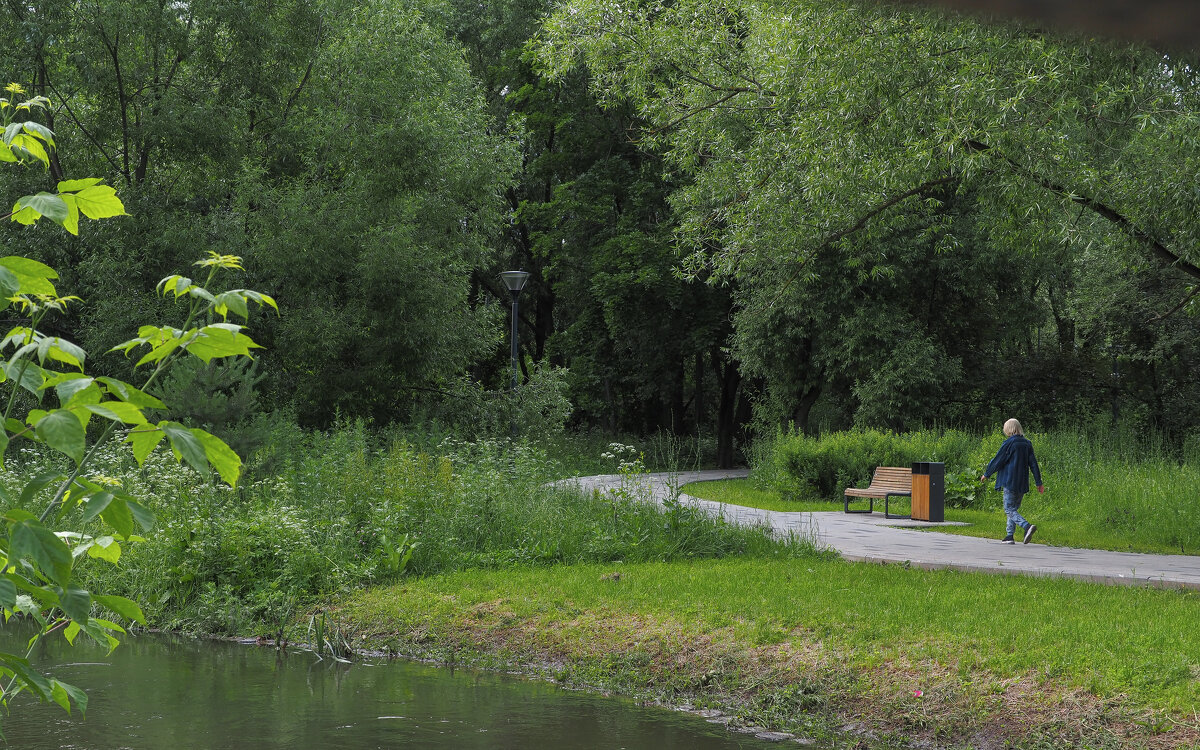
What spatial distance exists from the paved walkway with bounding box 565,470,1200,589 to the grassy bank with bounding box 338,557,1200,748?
2.10 ft

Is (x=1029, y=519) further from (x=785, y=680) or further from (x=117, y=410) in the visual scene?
(x=117, y=410)

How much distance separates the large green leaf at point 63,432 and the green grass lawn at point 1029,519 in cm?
1384

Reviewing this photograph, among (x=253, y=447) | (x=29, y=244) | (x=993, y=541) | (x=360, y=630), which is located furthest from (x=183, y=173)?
(x=993, y=541)

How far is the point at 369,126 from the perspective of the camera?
2500 centimetres

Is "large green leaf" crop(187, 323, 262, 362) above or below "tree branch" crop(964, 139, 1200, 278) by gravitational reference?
below

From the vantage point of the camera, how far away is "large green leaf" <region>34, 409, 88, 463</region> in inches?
87.7

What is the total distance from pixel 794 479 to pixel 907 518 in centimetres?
457

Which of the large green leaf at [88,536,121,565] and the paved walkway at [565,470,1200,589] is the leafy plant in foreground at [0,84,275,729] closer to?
the large green leaf at [88,536,121,565]

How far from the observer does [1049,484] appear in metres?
18.3

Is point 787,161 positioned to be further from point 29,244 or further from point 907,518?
point 29,244

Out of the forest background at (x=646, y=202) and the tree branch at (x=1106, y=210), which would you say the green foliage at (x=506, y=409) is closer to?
the forest background at (x=646, y=202)

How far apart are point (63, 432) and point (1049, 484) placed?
60.0ft

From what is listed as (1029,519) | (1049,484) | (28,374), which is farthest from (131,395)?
(1049,484)

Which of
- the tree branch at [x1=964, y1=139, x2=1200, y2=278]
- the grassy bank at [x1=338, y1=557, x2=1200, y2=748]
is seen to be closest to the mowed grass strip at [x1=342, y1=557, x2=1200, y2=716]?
the grassy bank at [x1=338, y1=557, x2=1200, y2=748]
